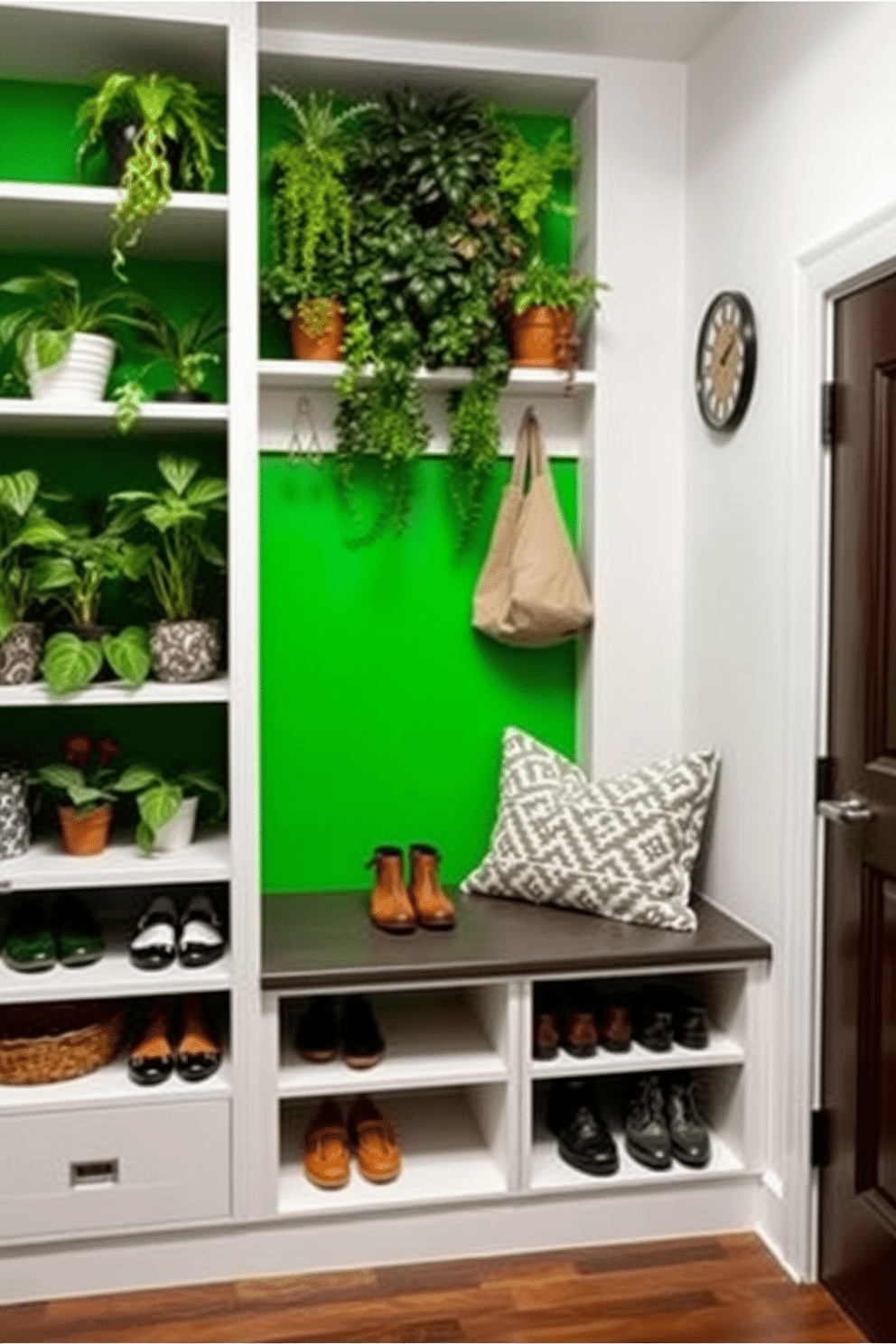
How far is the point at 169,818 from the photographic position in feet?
7.13

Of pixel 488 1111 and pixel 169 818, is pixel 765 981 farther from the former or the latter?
pixel 169 818

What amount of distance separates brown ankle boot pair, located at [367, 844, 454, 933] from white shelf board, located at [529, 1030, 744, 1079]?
1.20 feet

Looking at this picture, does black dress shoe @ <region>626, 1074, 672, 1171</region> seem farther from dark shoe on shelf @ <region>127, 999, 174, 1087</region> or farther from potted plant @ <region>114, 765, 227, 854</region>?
potted plant @ <region>114, 765, 227, 854</region>

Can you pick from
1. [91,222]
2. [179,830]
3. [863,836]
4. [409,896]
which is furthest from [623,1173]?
[91,222]

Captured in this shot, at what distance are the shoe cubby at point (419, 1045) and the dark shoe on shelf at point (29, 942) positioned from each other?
53cm

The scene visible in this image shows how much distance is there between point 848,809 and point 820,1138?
A: 0.68 m

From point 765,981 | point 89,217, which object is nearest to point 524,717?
point 765,981

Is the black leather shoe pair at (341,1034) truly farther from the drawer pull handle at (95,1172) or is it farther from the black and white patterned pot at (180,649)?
the black and white patterned pot at (180,649)

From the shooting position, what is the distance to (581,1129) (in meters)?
2.28

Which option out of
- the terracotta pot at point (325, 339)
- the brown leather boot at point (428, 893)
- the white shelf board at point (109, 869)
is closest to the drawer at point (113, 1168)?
the white shelf board at point (109, 869)

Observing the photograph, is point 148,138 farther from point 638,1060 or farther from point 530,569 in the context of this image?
point 638,1060

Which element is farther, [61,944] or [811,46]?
[61,944]

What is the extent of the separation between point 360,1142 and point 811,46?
2.38 meters

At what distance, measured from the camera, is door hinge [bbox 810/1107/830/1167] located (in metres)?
2.10
